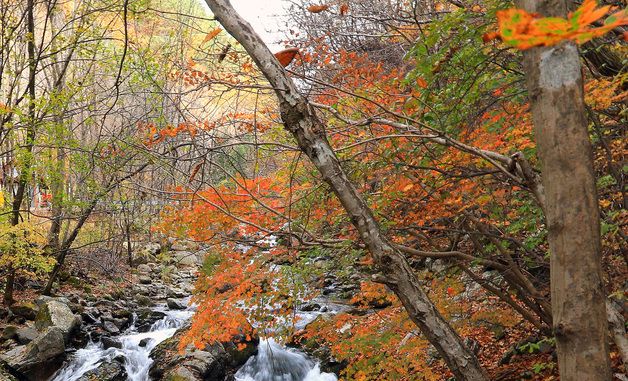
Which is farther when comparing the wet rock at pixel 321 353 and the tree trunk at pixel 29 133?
the wet rock at pixel 321 353

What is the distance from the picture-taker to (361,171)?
15.9ft

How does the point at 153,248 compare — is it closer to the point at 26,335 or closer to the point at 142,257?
the point at 142,257

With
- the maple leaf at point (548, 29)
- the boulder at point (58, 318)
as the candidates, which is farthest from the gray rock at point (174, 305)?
the maple leaf at point (548, 29)

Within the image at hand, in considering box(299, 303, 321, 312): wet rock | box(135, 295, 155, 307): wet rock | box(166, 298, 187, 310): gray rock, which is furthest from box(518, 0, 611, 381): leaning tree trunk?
box(135, 295, 155, 307): wet rock

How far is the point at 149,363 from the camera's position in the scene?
10.4 m

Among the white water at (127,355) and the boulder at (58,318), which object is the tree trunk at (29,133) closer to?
the boulder at (58,318)

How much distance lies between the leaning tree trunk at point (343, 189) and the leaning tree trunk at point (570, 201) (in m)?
1.14

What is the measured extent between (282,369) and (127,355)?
350cm

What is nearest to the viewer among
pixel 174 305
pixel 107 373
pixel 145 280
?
pixel 107 373

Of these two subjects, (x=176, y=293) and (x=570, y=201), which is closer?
(x=570, y=201)

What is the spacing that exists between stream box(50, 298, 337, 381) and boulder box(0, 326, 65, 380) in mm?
225

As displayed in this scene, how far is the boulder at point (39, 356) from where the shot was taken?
9.12m

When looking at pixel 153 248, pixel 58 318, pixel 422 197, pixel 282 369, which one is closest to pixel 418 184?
pixel 422 197

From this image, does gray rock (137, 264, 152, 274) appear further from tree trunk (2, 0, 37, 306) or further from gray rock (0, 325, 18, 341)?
gray rock (0, 325, 18, 341)
